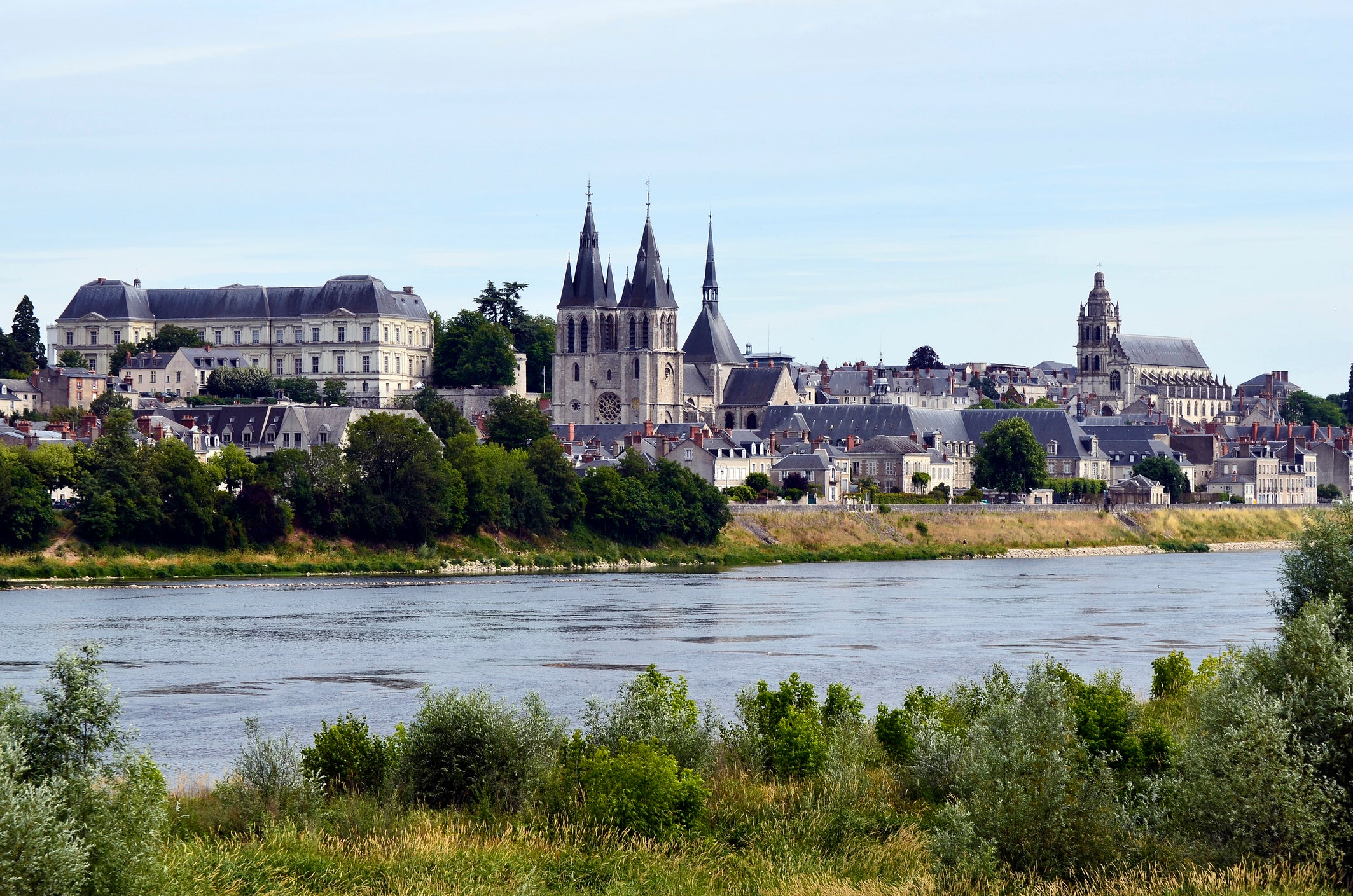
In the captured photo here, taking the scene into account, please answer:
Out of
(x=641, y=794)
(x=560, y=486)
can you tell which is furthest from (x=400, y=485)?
(x=641, y=794)

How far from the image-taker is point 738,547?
66.4m

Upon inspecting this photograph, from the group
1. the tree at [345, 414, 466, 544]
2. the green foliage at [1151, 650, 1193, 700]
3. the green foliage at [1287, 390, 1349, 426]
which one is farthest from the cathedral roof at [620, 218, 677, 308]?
the green foliage at [1151, 650, 1193, 700]

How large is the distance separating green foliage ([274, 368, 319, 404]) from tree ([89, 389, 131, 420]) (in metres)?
10.1

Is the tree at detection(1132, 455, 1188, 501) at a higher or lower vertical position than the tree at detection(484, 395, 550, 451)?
lower

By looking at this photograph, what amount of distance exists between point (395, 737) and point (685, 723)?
270 cm

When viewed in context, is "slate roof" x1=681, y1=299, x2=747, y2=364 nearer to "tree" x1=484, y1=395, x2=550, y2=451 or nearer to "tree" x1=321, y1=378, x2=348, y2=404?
"tree" x1=321, y1=378, x2=348, y2=404

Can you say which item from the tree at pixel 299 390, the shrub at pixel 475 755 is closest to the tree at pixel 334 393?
the tree at pixel 299 390

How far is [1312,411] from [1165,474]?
54.8m

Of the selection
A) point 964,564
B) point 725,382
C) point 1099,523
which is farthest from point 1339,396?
point 964,564

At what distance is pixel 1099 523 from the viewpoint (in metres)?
79.2

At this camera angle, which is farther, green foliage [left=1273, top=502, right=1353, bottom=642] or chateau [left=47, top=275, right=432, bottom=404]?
chateau [left=47, top=275, right=432, bottom=404]

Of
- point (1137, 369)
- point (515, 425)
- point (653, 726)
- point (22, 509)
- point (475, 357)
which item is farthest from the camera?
point (1137, 369)

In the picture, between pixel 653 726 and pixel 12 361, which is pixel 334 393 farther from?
pixel 653 726

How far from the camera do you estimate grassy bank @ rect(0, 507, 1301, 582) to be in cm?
5100
